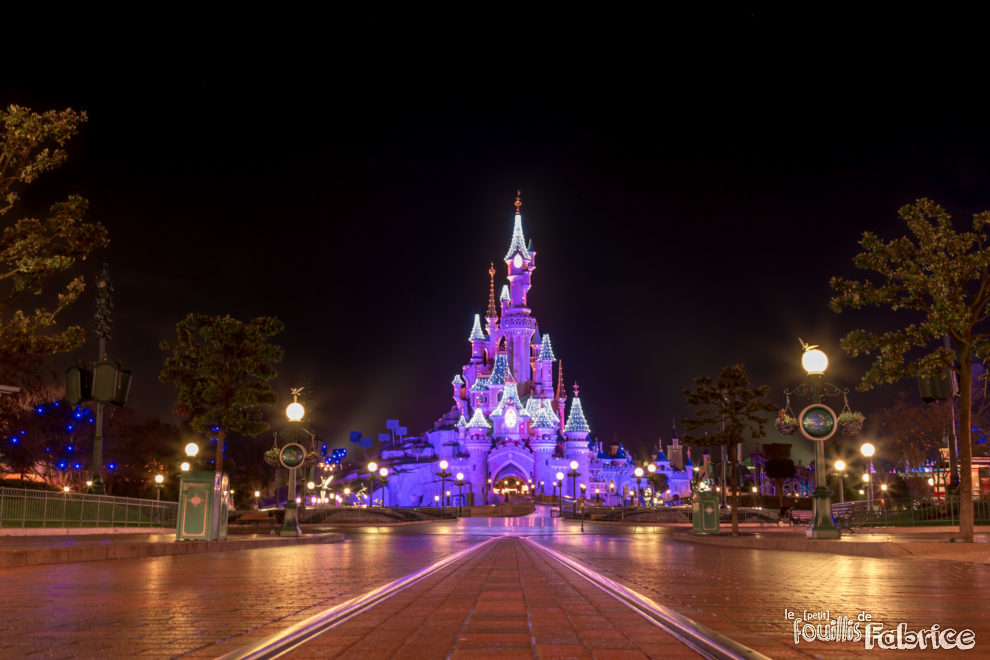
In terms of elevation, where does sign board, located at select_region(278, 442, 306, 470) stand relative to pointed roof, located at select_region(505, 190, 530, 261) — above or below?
below

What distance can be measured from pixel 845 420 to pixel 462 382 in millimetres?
128986

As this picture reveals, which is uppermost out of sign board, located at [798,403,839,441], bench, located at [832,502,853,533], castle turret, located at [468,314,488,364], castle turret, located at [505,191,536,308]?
castle turret, located at [505,191,536,308]

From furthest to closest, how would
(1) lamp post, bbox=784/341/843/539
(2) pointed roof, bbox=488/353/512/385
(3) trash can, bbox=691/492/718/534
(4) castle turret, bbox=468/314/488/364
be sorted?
(4) castle turret, bbox=468/314/488/364
(2) pointed roof, bbox=488/353/512/385
(3) trash can, bbox=691/492/718/534
(1) lamp post, bbox=784/341/843/539

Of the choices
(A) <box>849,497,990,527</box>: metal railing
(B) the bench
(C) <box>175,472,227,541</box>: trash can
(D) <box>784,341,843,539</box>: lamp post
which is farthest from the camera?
(B) the bench

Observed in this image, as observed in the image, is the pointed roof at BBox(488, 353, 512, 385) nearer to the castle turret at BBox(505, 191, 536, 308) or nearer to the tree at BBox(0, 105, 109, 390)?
the castle turret at BBox(505, 191, 536, 308)

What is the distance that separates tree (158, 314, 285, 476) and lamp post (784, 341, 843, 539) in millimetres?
21004

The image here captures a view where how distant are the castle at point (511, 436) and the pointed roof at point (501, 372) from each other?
0.16 meters

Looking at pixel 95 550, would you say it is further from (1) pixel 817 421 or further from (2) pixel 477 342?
(2) pixel 477 342

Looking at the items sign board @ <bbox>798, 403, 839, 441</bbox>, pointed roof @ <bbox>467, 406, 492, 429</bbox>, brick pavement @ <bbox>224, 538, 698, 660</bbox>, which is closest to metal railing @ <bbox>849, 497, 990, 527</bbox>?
sign board @ <bbox>798, 403, 839, 441</bbox>

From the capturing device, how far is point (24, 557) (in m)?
12.2

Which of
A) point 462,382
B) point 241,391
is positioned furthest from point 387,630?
point 462,382

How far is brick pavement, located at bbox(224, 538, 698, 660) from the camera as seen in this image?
4.59 m

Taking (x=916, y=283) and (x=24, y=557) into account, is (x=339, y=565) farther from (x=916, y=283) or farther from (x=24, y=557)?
(x=916, y=283)

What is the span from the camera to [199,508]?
19234mm
